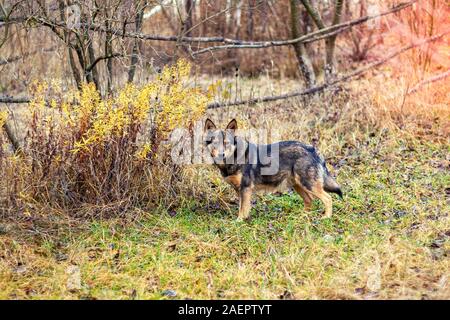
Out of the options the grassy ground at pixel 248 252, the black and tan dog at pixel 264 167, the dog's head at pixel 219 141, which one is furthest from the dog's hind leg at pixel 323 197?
the dog's head at pixel 219 141

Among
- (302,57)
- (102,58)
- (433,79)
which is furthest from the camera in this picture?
(302,57)

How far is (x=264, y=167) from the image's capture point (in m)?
7.41

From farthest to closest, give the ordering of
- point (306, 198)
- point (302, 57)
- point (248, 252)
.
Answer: point (302, 57) < point (306, 198) < point (248, 252)

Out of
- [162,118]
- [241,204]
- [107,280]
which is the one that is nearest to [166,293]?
[107,280]

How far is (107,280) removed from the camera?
18.9 feet

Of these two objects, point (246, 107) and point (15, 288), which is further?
point (246, 107)

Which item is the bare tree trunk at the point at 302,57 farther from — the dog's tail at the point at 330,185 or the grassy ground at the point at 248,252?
the dog's tail at the point at 330,185

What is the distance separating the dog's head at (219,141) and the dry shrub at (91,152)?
0.45 meters

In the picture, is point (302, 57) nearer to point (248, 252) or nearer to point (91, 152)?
point (91, 152)

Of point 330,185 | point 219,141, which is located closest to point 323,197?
point 330,185

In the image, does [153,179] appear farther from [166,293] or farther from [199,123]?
[166,293]

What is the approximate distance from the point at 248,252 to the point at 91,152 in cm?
213

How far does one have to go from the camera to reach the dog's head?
715cm

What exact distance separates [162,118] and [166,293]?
2.61 meters
